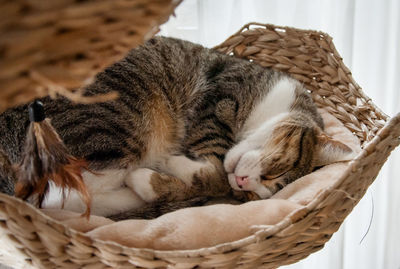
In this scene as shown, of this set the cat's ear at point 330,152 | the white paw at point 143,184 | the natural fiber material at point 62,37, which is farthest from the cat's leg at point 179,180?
the natural fiber material at point 62,37

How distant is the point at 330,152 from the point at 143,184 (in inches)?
25.2

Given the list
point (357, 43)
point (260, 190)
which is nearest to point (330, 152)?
point (260, 190)

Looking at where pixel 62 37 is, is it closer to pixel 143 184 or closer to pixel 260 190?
pixel 143 184

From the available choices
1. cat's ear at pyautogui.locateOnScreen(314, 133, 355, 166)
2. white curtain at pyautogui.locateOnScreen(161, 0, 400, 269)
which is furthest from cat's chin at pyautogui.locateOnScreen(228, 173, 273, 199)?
white curtain at pyautogui.locateOnScreen(161, 0, 400, 269)

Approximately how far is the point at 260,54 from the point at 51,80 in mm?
1401

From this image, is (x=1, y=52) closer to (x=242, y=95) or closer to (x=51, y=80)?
(x=51, y=80)

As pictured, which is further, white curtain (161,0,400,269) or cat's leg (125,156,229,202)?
white curtain (161,0,400,269)

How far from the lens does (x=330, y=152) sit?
4.00 feet

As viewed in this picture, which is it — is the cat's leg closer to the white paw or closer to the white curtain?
the white paw

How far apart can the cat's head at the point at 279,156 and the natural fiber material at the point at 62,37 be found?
81 centimetres

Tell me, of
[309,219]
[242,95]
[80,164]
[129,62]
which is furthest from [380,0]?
[80,164]

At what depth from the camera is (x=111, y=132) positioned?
111 centimetres

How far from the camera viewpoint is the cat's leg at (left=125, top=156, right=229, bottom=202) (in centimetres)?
115

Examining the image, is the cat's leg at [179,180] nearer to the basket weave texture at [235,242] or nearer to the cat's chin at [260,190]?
the cat's chin at [260,190]
